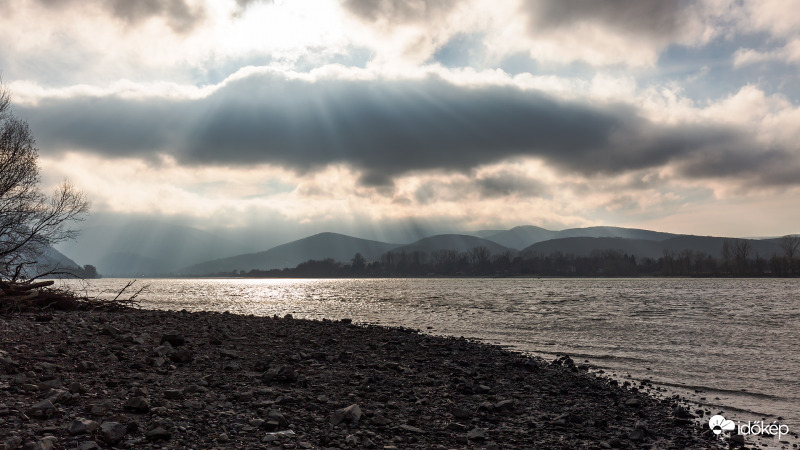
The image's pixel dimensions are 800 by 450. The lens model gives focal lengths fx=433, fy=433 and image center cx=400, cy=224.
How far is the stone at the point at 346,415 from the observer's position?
432 inches

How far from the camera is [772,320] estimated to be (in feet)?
156

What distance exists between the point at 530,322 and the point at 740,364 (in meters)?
22.2

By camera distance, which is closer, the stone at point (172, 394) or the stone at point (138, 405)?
the stone at point (138, 405)

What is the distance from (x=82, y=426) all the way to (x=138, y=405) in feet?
4.56

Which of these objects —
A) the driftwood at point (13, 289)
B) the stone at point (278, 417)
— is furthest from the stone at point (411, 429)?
the driftwood at point (13, 289)

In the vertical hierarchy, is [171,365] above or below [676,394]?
above

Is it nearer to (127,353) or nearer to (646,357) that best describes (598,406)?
(646,357)

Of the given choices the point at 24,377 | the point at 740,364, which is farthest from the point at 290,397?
the point at 740,364

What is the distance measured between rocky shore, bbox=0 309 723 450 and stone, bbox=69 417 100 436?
23mm

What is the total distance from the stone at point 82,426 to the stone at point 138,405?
1.08 metres

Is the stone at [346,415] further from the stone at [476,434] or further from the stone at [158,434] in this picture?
the stone at [158,434]

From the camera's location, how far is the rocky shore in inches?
362

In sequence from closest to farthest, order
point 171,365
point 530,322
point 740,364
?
1. point 171,365
2. point 740,364
3. point 530,322

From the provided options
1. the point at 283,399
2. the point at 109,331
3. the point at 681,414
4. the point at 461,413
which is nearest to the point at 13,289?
the point at 109,331
